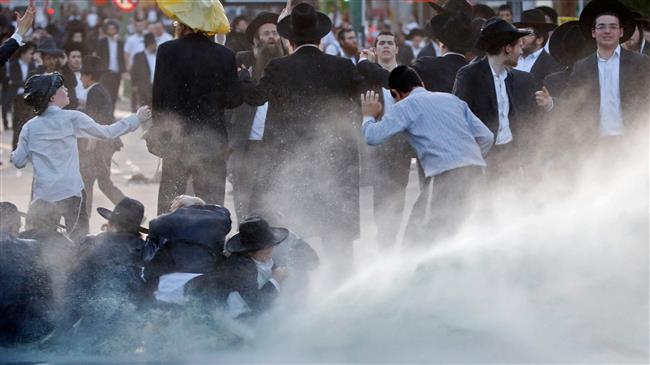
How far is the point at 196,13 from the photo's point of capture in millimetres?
8727

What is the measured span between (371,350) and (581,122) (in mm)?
3318

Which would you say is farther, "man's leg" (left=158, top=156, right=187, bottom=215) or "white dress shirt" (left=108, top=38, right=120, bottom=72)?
"white dress shirt" (left=108, top=38, right=120, bottom=72)

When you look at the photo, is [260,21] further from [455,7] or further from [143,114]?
[143,114]

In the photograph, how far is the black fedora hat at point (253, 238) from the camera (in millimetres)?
7293

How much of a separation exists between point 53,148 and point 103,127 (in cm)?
36

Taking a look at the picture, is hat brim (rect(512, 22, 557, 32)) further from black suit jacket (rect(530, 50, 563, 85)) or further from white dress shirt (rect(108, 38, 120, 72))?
white dress shirt (rect(108, 38, 120, 72))

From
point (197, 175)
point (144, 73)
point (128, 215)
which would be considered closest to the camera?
point (128, 215)

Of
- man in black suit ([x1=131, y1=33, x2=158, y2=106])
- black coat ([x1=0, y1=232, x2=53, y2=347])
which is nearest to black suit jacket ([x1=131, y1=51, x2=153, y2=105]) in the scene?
man in black suit ([x1=131, y1=33, x2=158, y2=106])

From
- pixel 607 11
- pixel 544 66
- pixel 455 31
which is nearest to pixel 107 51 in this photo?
pixel 544 66

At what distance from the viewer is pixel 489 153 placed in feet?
30.6

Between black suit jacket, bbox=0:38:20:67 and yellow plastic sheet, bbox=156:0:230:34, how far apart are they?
932 millimetres

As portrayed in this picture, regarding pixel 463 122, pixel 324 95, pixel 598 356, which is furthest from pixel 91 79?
pixel 598 356

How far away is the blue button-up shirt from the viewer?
8.38m

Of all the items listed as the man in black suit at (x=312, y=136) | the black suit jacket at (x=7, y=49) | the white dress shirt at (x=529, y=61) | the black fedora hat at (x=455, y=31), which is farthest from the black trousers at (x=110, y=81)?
the man in black suit at (x=312, y=136)
